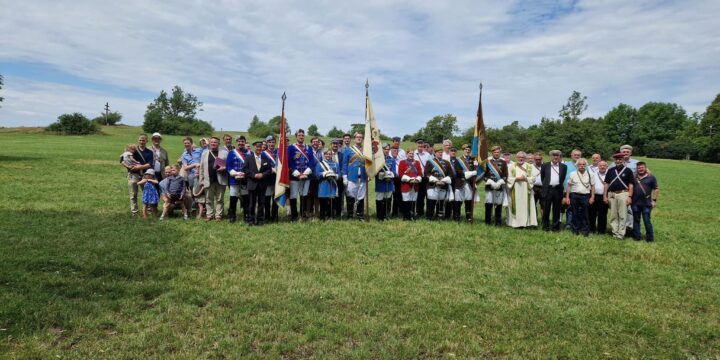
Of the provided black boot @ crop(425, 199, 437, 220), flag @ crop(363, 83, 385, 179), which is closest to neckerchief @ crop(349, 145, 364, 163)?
flag @ crop(363, 83, 385, 179)

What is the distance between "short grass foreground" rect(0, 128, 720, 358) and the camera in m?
4.73

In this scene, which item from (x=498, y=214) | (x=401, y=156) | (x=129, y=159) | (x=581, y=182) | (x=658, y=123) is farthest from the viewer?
(x=658, y=123)

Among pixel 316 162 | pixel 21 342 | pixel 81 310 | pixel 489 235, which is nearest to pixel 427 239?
pixel 489 235

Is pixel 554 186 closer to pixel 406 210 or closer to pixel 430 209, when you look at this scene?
pixel 430 209

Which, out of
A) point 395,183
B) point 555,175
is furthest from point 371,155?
point 555,175

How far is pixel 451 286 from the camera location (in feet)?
21.8

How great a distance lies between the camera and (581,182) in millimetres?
10367

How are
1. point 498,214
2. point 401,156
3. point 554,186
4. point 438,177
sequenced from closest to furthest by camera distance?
point 554,186 < point 438,177 < point 498,214 < point 401,156

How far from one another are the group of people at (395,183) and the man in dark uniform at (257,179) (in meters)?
0.02

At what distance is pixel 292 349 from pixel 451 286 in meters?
2.94

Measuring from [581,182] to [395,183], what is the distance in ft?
14.9

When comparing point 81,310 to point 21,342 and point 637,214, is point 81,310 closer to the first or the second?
point 21,342

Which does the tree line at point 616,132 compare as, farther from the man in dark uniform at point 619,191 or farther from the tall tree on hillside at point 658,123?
the man in dark uniform at point 619,191

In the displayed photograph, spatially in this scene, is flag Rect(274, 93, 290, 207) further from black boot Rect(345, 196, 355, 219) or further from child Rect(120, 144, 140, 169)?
child Rect(120, 144, 140, 169)
